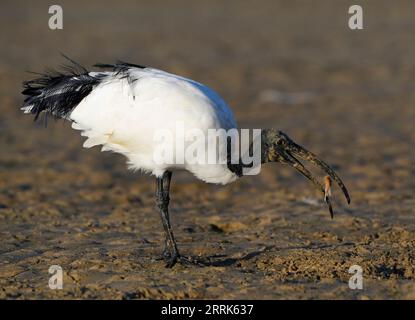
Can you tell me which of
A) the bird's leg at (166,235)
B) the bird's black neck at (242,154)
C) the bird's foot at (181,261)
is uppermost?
the bird's black neck at (242,154)

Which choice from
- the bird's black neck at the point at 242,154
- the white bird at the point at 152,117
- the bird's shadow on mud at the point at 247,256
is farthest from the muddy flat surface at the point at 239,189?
the bird's black neck at the point at 242,154

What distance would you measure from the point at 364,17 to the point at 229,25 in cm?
421

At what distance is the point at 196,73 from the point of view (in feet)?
58.0

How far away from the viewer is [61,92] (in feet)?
23.5

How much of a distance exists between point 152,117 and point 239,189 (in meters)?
3.72

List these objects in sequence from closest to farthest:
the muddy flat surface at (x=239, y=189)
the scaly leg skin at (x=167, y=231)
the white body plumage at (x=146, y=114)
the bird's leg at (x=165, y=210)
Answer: the muddy flat surface at (x=239, y=189), the white body plumage at (x=146, y=114), the scaly leg skin at (x=167, y=231), the bird's leg at (x=165, y=210)

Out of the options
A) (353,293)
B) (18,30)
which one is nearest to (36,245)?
(353,293)

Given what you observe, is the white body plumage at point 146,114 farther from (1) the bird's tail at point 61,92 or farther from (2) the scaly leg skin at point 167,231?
(2) the scaly leg skin at point 167,231

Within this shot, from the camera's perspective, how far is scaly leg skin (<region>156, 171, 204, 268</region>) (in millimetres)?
6754

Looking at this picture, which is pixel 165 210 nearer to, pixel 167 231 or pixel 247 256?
pixel 167 231

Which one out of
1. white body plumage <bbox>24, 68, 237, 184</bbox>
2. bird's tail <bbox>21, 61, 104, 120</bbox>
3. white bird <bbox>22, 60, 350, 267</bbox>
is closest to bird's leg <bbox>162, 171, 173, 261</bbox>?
white bird <bbox>22, 60, 350, 267</bbox>

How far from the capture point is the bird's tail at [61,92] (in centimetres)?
708

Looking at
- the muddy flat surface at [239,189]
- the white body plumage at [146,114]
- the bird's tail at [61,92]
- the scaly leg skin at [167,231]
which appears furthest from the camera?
the bird's tail at [61,92]

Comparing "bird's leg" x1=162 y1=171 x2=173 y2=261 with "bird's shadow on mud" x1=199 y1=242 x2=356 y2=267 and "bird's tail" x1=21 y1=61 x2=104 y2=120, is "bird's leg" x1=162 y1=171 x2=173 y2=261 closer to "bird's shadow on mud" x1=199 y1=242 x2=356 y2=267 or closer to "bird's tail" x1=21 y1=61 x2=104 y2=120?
"bird's shadow on mud" x1=199 y1=242 x2=356 y2=267
